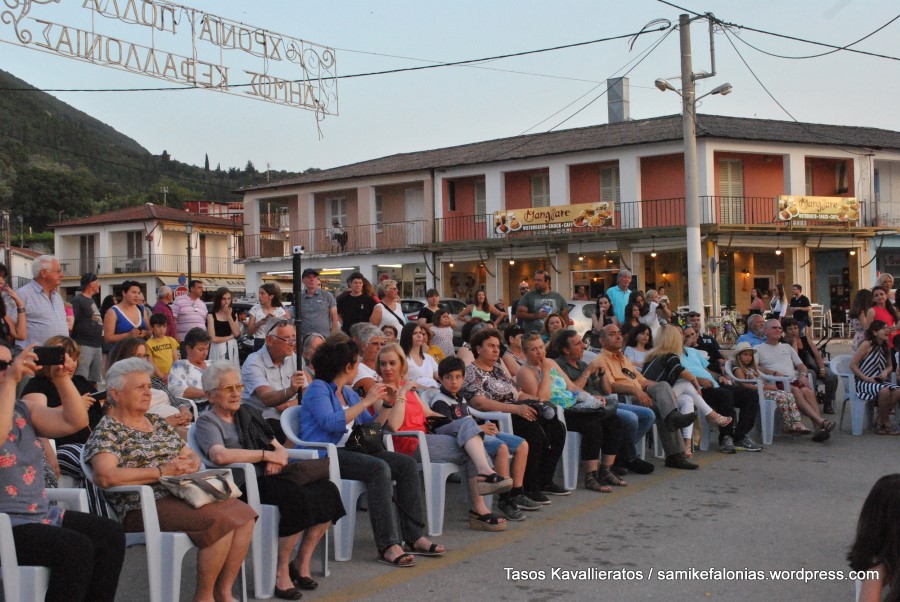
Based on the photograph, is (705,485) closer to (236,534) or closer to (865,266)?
(236,534)

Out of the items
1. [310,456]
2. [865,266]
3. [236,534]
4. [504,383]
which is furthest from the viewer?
[865,266]

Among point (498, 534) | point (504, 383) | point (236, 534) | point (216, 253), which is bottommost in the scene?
point (498, 534)

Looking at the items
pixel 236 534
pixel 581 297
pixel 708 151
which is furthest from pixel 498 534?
pixel 708 151

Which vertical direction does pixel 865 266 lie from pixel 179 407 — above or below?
above

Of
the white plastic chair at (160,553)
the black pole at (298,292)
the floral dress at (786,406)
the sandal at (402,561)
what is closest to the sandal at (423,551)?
the sandal at (402,561)

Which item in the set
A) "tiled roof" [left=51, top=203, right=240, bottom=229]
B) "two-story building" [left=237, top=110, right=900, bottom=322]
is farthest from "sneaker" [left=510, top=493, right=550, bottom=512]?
"tiled roof" [left=51, top=203, right=240, bottom=229]

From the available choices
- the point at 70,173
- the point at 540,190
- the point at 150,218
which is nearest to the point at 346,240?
the point at 540,190

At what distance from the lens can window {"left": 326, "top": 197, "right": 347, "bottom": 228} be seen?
37375 millimetres

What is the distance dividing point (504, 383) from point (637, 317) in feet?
16.9

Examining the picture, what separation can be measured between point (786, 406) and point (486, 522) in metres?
5.24

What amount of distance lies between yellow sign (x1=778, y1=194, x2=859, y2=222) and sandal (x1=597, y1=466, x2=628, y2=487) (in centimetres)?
2308

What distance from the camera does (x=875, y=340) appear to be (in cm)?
1109

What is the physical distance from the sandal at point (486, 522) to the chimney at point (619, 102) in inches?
1201

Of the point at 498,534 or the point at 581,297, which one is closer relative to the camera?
the point at 498,534
